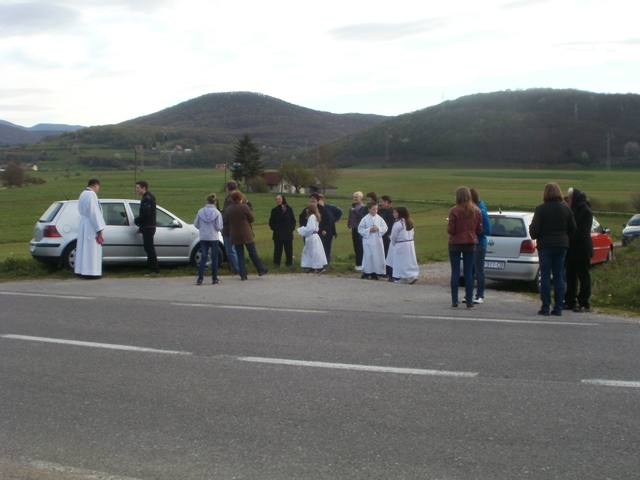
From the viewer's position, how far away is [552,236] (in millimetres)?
10742

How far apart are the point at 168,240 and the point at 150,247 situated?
1.04 meters

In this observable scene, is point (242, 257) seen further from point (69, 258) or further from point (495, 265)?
point (495, 265)

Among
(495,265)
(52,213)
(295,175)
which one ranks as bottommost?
(495,265)

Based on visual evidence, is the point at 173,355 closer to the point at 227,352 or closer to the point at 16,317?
the point at 227,352

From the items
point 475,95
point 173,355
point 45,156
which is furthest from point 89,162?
point 173,355

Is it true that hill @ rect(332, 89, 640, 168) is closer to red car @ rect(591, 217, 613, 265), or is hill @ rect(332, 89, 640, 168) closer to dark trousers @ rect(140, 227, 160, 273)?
red car @ rect(591, 217, 613, 265)

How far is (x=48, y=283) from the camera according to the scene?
14516 mm

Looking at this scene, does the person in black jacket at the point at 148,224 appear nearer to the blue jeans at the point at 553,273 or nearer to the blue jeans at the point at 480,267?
the blue jeans at the point at 480,267

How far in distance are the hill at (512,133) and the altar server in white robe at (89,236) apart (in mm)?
119358

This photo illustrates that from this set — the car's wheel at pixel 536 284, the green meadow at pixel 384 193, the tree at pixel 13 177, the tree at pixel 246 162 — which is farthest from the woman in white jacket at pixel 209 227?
the tree at pixel 246 162

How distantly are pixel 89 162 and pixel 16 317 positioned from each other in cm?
12655

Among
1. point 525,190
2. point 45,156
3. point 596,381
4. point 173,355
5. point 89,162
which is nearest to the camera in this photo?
point 596,381

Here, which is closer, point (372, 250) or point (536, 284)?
point (536, 284)

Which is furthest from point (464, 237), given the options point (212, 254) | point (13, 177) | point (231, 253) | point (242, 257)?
point (13, 177)
